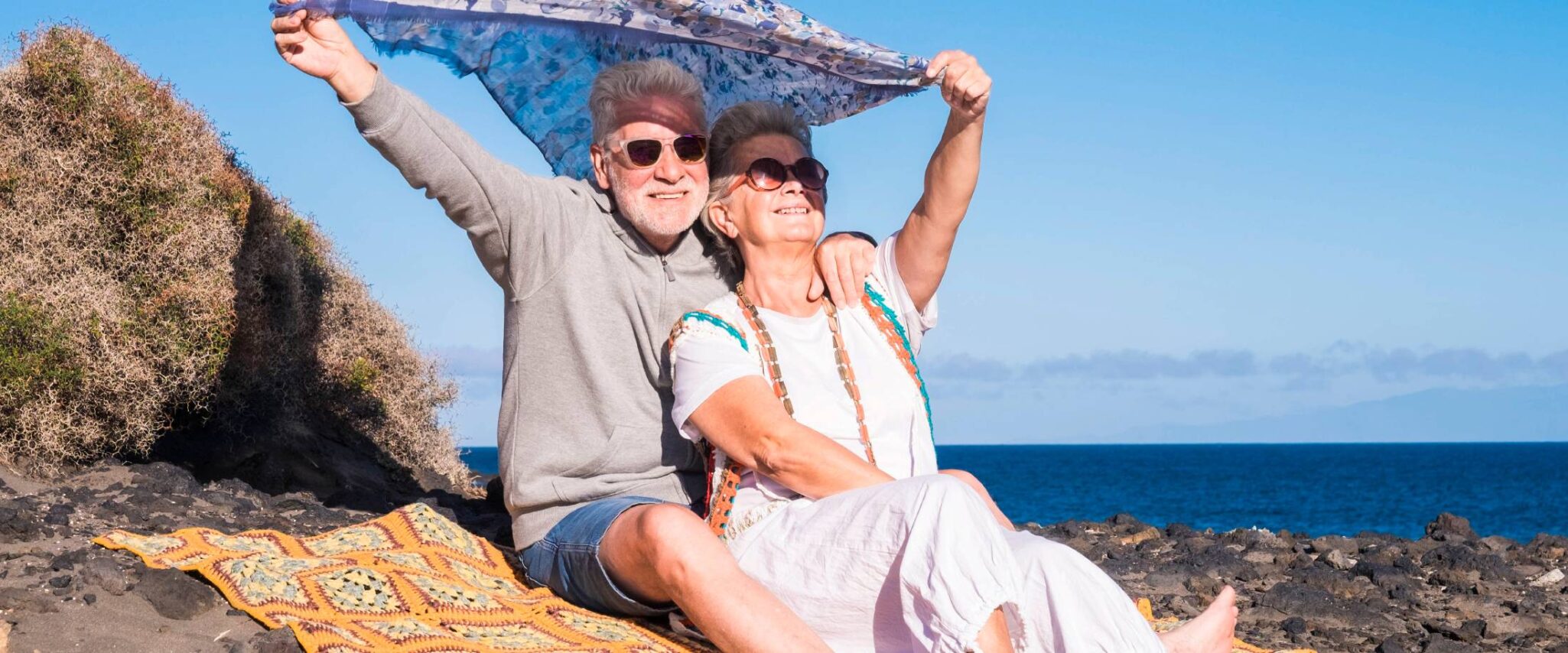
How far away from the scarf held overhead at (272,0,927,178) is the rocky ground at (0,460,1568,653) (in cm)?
220

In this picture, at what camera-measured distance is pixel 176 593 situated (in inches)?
185

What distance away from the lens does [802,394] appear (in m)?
4.55

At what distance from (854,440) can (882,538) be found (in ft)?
2.27

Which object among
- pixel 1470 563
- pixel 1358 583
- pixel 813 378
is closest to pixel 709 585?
pixel 813 378

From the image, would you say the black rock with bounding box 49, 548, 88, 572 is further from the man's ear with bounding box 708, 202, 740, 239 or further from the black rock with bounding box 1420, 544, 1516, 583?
the black rock with bounding box 1420, 544, 1516, 583

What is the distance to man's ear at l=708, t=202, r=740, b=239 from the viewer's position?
197 inches

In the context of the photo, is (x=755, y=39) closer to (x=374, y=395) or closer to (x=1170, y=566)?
(x=1170, y=566)

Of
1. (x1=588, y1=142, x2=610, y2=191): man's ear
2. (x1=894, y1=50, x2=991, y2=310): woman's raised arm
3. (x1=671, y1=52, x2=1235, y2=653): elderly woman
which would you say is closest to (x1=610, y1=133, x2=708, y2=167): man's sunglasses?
(x1=671, y1=52, x2=1235, y2=653): elderly woman

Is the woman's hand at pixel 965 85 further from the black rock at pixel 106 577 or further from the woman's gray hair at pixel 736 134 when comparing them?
the black rock at pixel 106 577

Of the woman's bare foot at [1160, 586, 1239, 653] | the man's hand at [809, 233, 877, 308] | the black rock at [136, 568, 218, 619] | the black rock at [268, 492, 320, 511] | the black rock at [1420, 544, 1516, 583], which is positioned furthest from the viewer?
the black rock at [1420, 544, 1516, 583]

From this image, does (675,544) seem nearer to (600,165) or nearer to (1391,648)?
(600,165)

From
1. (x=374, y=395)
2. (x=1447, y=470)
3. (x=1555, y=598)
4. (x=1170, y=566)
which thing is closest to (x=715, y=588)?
(x=1170, y=566)

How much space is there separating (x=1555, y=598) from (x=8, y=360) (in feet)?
29.8

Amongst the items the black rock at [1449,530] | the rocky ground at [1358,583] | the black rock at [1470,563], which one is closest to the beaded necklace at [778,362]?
the rocky ground at [1358,583]
